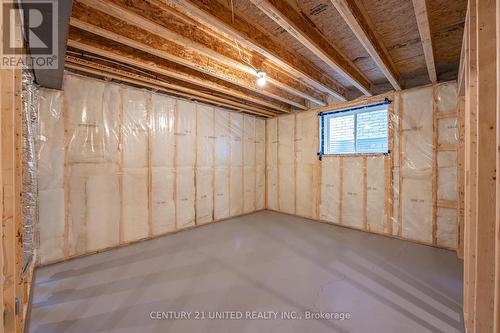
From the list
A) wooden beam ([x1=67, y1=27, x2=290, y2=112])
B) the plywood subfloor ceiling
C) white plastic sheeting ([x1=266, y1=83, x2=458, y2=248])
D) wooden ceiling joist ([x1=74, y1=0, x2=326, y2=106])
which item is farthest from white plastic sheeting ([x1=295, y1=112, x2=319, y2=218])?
wooden ceiling joist ([x1=74, y1=0, x2=326, y2=106])

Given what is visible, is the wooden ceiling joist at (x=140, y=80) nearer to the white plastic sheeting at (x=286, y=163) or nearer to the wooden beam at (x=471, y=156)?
the white plastic sheeting at (x=286, y=163)

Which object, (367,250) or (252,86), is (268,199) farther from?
(252,86)

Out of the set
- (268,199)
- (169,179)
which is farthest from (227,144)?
(268,199)

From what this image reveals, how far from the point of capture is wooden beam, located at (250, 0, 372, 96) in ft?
5.59

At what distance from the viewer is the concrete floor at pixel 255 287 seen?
5.71ft

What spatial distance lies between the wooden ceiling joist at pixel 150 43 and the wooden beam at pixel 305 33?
3.68 feet

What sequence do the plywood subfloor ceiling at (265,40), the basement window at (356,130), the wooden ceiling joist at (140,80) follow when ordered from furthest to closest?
the basement window at (356,130) → the wooden ceiling joist at (140,80) → the plywood subfloor ceiling at (265,40)

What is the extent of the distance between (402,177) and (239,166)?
3.27 m

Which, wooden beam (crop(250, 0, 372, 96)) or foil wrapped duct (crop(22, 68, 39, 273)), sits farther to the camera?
foil wrapped duct (crop(22, 68, 39, 273))

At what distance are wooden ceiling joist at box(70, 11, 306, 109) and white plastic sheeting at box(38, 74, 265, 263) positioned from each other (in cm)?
141

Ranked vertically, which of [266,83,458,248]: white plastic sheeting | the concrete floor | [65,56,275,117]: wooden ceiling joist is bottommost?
the concrete floor

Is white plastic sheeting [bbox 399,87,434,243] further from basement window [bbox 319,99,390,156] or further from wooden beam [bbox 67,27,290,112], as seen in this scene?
wooden beam [bbox 67,27,290,112]

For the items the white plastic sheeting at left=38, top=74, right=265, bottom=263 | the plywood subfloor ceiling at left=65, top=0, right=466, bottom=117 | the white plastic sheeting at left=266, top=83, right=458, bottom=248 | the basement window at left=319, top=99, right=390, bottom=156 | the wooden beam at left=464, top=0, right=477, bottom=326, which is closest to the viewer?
the wooden beam at left=464, top=0, right=477, bottom=326

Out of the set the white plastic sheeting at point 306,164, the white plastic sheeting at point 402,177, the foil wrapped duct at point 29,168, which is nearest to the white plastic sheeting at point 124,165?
the foil wrapped duct at point 29,168
